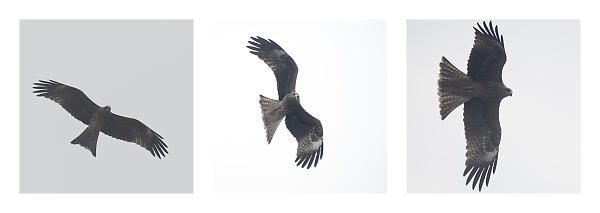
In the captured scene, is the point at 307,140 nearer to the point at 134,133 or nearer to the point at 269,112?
the point at 269,112

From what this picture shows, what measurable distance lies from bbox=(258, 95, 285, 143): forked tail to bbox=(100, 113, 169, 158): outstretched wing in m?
1.48

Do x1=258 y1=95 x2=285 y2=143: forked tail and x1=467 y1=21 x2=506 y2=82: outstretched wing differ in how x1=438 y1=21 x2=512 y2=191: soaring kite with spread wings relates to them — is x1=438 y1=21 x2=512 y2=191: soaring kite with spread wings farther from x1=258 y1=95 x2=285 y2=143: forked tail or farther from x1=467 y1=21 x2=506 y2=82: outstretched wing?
x1=258 y1=95 x2=285 y2=143: forked tail

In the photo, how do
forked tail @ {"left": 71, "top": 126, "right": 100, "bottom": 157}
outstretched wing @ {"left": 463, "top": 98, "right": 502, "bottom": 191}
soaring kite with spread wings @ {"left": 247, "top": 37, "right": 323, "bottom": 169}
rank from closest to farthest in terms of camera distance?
outstretched wing @ {"left": 463, "top": 98, "right": 502, "bottom": 191}, soaring kite with spread wings @ {"left": 247, "top": 37, "right": 323, "bottom": 169}, forked tail @ {"left": 71, "top": 126, "right": 100, "bottom": 157}

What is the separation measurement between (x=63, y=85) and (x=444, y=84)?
13.5 feet

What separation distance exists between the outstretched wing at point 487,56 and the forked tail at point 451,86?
0.40ft

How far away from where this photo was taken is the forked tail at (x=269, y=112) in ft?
27.6

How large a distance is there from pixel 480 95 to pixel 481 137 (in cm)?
52

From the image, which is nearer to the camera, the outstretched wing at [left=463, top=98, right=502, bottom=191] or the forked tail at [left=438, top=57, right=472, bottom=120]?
the forked tail at [left=438, top=57, right=472, bottom=120]

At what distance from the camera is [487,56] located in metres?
7.96

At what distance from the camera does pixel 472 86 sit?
8102mm

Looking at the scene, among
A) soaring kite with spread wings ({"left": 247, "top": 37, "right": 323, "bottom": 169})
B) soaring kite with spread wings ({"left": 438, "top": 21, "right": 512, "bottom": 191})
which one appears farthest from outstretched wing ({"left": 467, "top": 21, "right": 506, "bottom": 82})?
soaring kite with spread wings ({"left": 247, "top": 37, "right": 323, "bottom": 169})

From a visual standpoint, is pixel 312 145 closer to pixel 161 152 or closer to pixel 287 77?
pixel 287 77

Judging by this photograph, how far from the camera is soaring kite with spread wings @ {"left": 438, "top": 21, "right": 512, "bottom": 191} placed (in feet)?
26.1

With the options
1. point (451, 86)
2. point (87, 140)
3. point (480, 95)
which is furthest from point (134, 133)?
point (480, 95)
